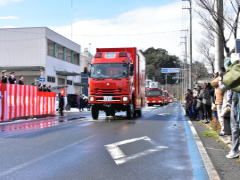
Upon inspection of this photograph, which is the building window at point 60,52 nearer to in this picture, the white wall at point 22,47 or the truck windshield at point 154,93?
the white wall at point 22,47

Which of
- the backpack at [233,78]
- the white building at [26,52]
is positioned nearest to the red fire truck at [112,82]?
the backpack at [233,78]

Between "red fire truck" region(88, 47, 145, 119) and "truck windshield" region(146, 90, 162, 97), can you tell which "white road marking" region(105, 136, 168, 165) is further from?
"truck windshield" region(146, 90, 162, 97)

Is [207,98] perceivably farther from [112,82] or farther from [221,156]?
[221,156]

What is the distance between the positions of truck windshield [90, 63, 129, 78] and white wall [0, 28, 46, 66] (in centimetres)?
2609

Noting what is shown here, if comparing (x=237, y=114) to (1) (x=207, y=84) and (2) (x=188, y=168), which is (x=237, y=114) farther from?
(1) (x=207, y=84)

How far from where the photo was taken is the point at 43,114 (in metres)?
21.0

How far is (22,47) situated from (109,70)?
27926 millimetres

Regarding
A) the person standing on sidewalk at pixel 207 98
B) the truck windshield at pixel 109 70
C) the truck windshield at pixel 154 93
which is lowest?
the person standing on sidewalk at pixel 207 98

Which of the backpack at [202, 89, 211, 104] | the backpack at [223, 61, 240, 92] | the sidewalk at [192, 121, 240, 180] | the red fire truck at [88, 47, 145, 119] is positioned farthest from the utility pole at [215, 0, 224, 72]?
the backpack at [223, 61, 240, 92]

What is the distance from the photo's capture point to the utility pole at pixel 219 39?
12898mm

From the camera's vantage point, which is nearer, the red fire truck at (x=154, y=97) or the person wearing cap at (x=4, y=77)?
the person wearing cap at (x=4, y=77)

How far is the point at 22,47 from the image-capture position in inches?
1702

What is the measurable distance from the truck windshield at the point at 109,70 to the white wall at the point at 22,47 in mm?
26095

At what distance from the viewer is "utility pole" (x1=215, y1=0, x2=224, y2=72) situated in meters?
12.9
